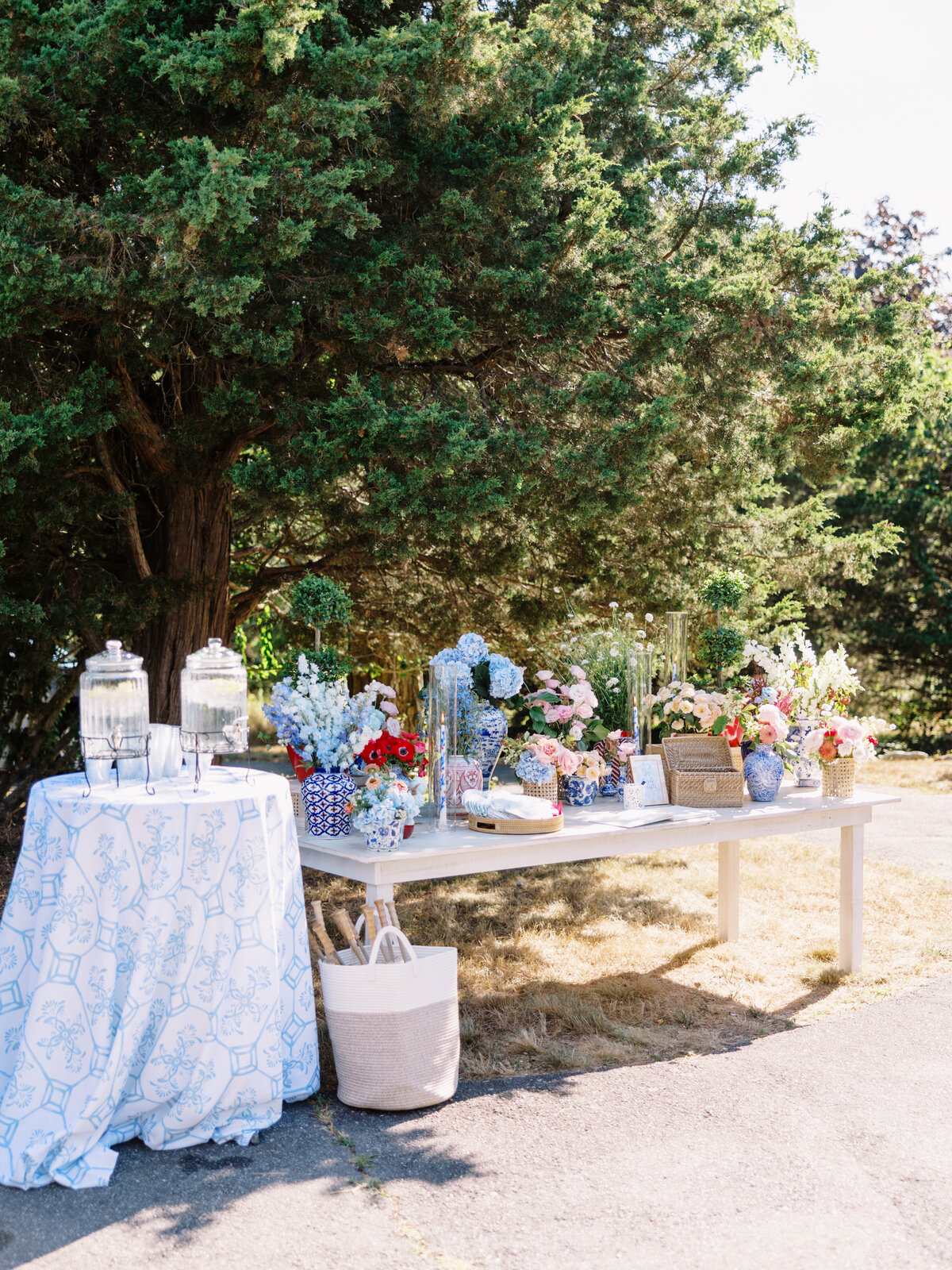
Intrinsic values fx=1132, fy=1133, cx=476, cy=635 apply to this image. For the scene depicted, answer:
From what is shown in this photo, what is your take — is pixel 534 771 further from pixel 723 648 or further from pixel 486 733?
pixel 723 648

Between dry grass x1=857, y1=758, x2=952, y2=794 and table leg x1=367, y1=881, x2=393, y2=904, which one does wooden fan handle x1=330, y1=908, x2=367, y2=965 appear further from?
dry grass x1=857, y1=758, x2=952, y2=794

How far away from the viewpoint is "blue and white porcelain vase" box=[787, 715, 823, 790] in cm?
452

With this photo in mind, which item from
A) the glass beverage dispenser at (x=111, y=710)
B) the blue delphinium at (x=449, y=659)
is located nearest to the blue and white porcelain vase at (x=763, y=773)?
the blue delphinium at (x=449, y=659)

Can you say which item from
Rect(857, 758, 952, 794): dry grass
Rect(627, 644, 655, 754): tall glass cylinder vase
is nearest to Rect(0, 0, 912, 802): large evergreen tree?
Rect(627, 644, 655, 754): tall glass cylinder vase

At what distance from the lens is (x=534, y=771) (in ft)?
12.8

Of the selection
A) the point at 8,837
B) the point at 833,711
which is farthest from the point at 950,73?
the point at 8,837

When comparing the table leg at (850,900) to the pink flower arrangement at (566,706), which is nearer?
the pink flower arrangement at (566,706)

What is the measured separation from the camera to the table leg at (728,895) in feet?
16.4

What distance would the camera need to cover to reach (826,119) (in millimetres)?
5828

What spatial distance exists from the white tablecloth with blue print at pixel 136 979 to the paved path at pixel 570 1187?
11cm

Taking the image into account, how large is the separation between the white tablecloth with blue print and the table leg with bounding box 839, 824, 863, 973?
2.42 metres

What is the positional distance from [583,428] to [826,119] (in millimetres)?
2294

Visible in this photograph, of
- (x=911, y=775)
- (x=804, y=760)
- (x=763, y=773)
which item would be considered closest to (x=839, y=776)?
(x=804, y=760)

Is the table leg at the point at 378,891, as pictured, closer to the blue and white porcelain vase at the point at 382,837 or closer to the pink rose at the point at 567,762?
the blue and white porcelain vase at the point at 382,837
